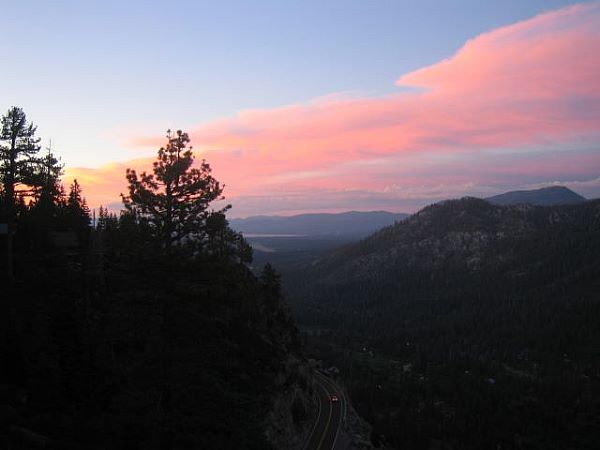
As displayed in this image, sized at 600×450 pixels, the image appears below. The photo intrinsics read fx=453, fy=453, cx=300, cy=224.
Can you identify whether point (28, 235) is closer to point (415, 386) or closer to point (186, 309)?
point (186, 309)

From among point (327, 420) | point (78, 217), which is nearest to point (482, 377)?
point (327, 420)

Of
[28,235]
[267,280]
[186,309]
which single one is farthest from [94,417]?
[267,280]

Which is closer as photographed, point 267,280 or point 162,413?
point 162,413

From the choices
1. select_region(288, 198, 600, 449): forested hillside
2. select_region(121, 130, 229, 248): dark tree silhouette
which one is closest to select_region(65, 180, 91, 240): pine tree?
select_region(121, 130, 229, 248): dark tree silhouette

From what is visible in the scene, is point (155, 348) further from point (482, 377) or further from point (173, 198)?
point (482, 377)

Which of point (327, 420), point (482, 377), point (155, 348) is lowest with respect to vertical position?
point (482, 377)

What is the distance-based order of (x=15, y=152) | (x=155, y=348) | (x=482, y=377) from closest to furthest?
1. (x=155, y=348)
2. (x=15, y=152)
3. (x=482, y=377)

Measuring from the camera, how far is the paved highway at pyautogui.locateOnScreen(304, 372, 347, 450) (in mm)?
49081

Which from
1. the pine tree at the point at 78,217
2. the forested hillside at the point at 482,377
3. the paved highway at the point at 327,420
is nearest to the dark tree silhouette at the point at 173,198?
the pine tree at the point at 78,217

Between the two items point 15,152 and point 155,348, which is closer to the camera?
point 155,348

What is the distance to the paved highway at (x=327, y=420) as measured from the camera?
49.1 meters

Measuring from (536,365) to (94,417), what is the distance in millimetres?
151081

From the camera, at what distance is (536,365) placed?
142375 millimetres

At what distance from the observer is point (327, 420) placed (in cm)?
5591
